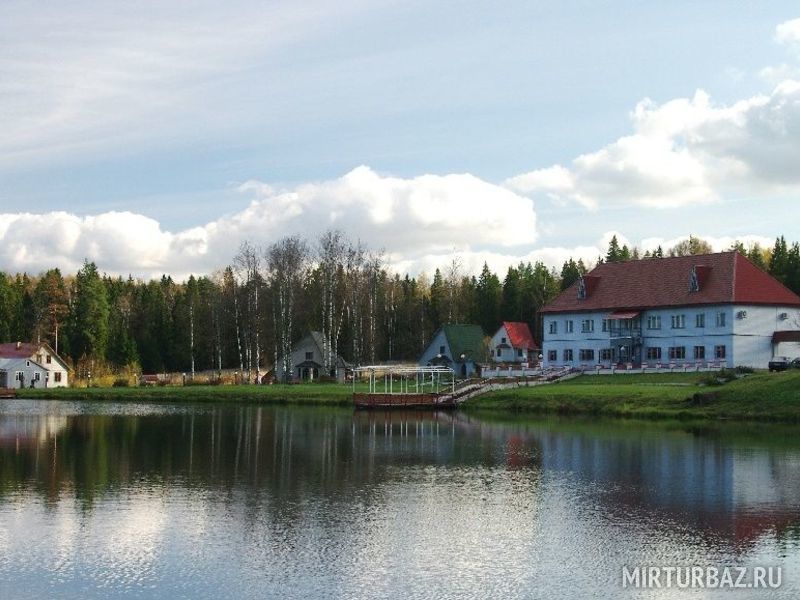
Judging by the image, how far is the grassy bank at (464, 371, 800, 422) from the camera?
5500cm

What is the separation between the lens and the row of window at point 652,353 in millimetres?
76319

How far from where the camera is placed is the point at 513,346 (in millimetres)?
102188

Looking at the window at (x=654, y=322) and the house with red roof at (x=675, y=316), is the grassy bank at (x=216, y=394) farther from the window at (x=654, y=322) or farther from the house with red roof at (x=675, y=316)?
the window at (x=654, y=322)

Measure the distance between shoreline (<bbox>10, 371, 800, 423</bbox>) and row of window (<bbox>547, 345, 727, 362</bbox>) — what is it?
241 inches

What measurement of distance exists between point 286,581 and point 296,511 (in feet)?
22.7

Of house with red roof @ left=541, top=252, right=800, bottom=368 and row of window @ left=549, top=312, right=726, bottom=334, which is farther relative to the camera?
row of window @ left=549, top=312, right=726, bottom=334

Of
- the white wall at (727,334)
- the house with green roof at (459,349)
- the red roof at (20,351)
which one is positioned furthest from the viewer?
the red roof at (20,351)

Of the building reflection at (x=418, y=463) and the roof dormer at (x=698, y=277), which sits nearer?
the building reflection at (x=418, y=463)

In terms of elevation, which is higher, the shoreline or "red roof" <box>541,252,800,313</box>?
"red roof" <box>541,252,800,313</box>

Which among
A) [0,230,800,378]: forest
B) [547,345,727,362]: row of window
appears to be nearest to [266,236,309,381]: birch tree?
[0,230,800,378]: forest

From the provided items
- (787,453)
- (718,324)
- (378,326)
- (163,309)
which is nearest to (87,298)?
(163,309)

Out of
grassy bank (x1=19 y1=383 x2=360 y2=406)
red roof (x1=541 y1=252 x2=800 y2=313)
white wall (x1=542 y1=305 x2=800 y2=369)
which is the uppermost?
red roof (x1=541 y1=252 x2=800 y2=313)

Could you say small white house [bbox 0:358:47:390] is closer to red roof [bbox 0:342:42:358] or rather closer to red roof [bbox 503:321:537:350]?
red roof [bbox 0:342:42:358]

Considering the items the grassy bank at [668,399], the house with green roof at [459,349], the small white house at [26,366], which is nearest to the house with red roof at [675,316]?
the grassy bank at [668,399]
